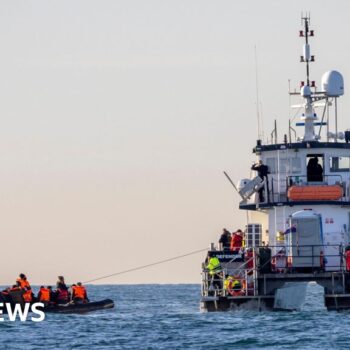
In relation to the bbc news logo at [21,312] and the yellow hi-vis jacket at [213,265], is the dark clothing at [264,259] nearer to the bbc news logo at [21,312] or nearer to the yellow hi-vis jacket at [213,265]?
the yellow hi-vis jacket at [213,265]

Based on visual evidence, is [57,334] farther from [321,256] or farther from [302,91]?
[302,91]

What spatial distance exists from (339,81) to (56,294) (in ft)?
44.4

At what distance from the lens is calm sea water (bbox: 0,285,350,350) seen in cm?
4378

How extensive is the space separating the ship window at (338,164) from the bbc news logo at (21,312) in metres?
11.7

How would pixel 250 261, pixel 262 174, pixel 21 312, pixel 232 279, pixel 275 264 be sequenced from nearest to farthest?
1. pixel 232 279
2. pixel 275 264
3. pixel 250 261
4. pixel 262 174
5. pixel 21 312

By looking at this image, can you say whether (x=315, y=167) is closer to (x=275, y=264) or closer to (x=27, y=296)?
(x=275, y=264)

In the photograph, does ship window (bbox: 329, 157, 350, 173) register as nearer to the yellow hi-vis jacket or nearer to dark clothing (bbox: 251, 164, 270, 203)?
dark clothing (bbox: 251, 164, 270, 203)

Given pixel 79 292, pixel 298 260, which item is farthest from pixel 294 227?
pixel 79 292

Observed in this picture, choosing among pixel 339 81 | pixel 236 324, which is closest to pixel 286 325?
pixel 236 324

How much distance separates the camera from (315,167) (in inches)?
2190

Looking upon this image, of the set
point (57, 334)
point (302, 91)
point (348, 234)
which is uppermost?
point (302, 91)

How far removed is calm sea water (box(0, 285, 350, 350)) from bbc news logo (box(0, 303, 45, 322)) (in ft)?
2.11

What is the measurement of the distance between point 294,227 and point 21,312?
11128 millimetres

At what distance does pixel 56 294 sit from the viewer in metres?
59.3
